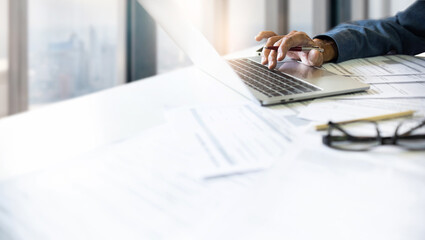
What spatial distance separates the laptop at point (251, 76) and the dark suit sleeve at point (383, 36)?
269mm

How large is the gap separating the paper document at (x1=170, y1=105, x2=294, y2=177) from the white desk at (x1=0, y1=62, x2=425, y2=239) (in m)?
0.03

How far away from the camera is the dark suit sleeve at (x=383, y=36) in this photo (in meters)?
1.10

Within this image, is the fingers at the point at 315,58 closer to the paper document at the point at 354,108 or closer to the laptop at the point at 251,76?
the laptop at the point at 251,76

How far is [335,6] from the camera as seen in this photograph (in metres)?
2.76

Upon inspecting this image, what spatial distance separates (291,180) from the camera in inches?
14.5

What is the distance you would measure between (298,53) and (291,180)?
0.77m

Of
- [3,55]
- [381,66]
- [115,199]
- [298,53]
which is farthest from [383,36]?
[3,55]

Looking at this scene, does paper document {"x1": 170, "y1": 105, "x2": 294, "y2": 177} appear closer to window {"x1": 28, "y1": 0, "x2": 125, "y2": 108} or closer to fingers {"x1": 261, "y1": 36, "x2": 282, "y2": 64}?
fingers {"x1": 261, "y1": 36, "x2": 282, "y2": 64}

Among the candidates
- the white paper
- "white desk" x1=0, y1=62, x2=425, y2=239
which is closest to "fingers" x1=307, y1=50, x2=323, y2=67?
"white desk" x1=0, y1=62, x2=425, y2=239

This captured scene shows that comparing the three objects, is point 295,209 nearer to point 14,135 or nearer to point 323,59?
point 14,135

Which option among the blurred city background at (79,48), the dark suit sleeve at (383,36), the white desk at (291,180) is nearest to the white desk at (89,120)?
the white desk at (291,180)

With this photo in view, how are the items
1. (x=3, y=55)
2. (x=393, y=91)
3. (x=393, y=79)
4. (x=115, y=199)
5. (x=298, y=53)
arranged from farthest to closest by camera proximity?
(x=3, y=55), (x=298, y=53), (x=393, y=79), (x=393, y=91), (x=115, y=199)

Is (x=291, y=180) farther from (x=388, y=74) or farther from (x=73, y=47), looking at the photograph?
(x=73, y=47)

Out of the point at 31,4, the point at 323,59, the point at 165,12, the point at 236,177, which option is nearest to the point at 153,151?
the point at 236,177
